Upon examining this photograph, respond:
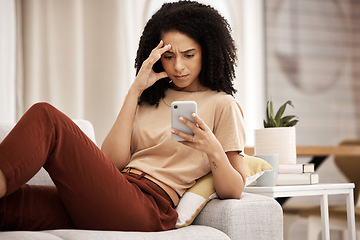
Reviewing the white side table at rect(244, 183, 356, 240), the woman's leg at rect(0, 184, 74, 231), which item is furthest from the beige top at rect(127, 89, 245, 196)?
the white side table at rect(244, 183, 356, 240)

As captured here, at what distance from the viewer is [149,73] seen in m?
1.70

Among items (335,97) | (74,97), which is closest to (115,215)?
(74,97)

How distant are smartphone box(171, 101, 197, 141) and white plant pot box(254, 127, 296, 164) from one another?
882mm

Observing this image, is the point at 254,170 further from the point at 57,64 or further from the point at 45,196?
the point at 57,64

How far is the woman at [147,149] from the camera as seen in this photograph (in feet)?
4.23

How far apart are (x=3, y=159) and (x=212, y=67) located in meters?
0.80

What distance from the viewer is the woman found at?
129 centimetres

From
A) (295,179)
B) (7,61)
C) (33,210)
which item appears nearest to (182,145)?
(33,210)

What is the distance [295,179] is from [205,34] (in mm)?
830

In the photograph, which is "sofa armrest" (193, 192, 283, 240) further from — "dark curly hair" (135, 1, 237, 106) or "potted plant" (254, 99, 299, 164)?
"potted plant" (254, 99, 299, 164)

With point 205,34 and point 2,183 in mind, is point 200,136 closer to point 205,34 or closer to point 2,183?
point 205,34

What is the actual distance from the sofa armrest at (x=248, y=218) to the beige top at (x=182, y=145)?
150 mm

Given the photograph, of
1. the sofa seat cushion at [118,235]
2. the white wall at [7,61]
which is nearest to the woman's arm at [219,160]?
the sofa seat cushion at [118,235]

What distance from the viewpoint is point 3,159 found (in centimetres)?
115
